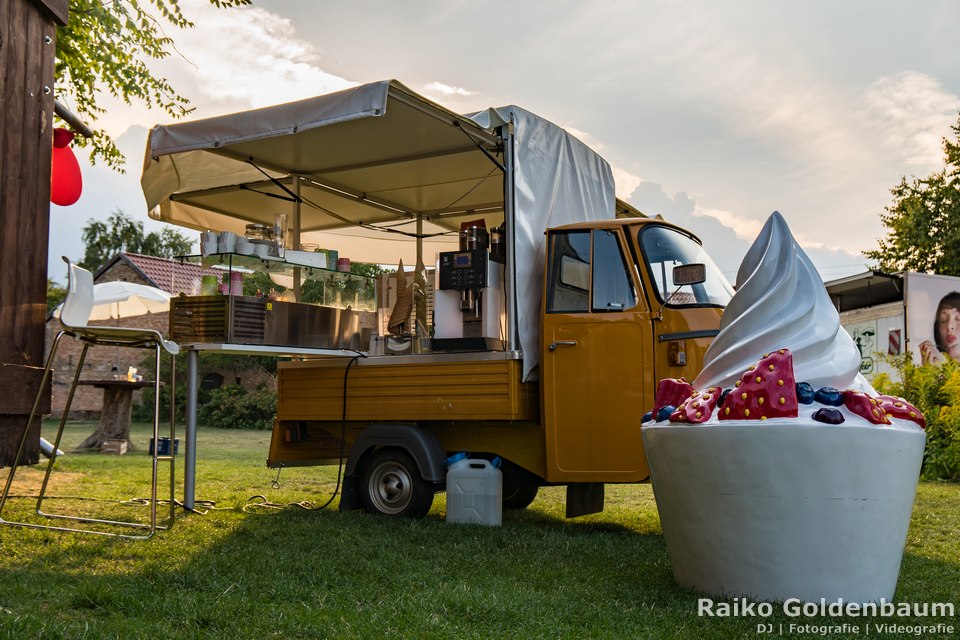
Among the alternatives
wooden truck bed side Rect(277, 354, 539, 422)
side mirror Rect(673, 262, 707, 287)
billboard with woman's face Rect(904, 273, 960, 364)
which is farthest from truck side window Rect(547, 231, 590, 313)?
billboard with woman's face Rect(904, 273, 960, 364)

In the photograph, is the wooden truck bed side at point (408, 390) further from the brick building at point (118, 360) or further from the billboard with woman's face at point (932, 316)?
the brick building at point (118, 360)

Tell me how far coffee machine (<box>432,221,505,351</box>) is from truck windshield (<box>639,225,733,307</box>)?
115 centimetres

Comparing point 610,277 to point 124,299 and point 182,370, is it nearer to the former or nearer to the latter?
point 124,299

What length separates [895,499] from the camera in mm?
3584

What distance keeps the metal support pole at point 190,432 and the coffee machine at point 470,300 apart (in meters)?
1.77

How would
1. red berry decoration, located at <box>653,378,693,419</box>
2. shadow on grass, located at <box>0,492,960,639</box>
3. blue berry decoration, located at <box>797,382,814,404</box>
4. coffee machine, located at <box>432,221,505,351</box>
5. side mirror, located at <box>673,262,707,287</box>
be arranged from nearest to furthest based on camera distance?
1. shadow on grass, located at <box>0,492,960,639</box>
2. blue berry decoration, located at <box>797,382,814,404</box>
3. red berry decoration, located at <box>653,378,693,419</box>
4. side mirror, located at <box>673,262,707,287</box>
5. coffee machine, located at <box>432,221,505,351</box>

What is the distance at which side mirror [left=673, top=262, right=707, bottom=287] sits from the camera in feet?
18.3

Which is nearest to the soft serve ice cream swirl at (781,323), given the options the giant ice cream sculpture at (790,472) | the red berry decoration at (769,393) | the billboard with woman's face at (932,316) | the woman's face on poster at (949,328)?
the giant ice cream sculpture at (790,472)

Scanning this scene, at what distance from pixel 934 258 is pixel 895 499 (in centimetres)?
2753

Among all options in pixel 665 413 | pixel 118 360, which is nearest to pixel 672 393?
pixel 665 413

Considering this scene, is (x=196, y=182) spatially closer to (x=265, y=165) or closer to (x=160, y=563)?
(x=265, y=165)

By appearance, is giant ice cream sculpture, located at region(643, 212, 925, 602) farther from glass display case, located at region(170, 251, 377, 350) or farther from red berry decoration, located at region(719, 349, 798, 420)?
glass display case, located at region(170, 251, 377, 350)

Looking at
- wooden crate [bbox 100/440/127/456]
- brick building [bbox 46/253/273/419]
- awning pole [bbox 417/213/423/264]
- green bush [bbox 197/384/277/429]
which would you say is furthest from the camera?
brick building [bbox 46/253/273/419]

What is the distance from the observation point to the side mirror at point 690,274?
557cm
